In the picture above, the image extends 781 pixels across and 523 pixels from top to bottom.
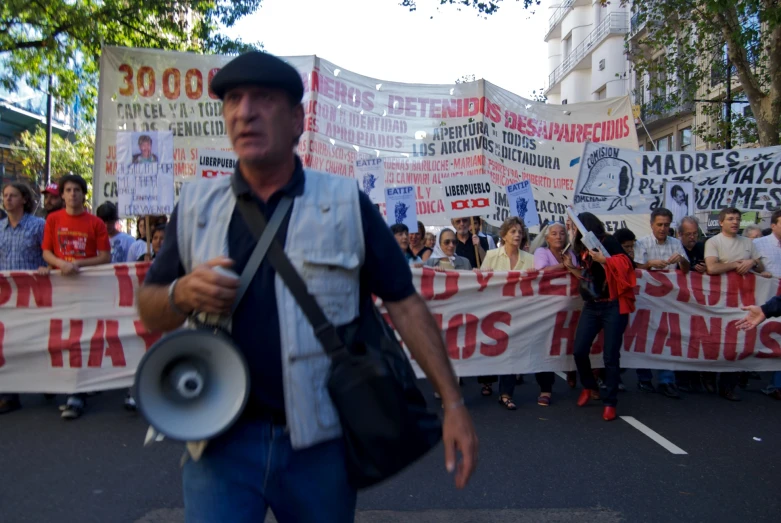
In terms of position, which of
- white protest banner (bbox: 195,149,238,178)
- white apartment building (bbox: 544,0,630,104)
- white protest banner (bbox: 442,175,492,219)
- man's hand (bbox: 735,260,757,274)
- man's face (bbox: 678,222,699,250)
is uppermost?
white apartment building (bbox: 544,0,630,104)

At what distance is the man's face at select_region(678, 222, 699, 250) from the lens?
869 cm

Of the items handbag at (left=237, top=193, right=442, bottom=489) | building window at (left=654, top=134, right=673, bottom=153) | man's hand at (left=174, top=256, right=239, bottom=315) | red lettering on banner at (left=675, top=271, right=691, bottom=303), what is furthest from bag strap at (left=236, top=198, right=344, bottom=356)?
building window at (left=654, top=134, right=673, bottom=153)

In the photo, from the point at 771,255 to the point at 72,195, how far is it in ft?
23.1

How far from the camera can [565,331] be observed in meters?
7.69

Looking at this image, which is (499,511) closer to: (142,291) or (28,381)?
(142,291)

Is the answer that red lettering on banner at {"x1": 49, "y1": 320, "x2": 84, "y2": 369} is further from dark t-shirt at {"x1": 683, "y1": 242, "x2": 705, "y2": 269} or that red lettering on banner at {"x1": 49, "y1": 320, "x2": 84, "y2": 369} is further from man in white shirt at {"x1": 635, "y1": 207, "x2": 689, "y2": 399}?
dark t-shirt at {"x1": 683, "y1": 242, "x2": 705, "y2": 269}

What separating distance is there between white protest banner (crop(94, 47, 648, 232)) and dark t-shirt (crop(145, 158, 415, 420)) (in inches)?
304

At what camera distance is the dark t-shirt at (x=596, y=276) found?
680 cm

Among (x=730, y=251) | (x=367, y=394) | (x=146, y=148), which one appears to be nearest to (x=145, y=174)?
(x=146, y=148)

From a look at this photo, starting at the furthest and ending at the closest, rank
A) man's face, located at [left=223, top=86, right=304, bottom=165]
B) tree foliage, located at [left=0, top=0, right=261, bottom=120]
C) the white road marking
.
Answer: tree foliage, located at [left=0, top=0, right=261, bottom=120] → the white road marking → man's face, located at [left=223, top=86, right=304, bottom=165]

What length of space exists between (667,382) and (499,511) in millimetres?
4168

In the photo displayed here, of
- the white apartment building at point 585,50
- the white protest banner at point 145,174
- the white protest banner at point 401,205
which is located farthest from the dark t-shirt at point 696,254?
the white apartment building at point 585,50

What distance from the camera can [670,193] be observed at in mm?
10297

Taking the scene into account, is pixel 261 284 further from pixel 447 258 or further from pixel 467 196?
pixel 467 196
